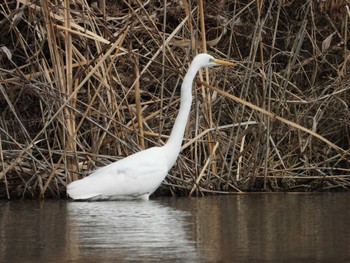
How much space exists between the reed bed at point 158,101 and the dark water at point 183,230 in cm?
46

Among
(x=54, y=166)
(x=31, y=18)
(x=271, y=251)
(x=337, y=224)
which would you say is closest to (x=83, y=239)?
(x=271, y=251)

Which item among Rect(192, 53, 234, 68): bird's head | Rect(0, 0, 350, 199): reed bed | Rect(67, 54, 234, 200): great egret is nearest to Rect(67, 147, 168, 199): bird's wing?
Rect(67, 54, 234, 200): great egret

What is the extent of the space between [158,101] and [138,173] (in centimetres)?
112

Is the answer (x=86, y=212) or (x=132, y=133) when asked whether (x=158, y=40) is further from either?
(x=86, y=212)

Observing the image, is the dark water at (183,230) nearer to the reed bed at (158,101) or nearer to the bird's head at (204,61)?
the reed bed at (158,101)

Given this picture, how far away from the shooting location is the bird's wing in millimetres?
7443

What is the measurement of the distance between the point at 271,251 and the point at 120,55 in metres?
3.91

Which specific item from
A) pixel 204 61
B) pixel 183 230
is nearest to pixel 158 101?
pixel 204 61

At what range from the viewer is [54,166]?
768 cm

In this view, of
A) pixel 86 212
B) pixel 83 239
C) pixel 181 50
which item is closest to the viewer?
pixel 83 239

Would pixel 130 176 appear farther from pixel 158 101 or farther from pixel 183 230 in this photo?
pixel 183 230

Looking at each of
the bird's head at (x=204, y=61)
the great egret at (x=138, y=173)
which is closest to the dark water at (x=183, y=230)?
the great egret at (x=138, y=173)

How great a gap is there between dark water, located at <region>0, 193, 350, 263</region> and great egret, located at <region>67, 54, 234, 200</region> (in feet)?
0.39

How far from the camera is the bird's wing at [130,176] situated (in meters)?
7.44
